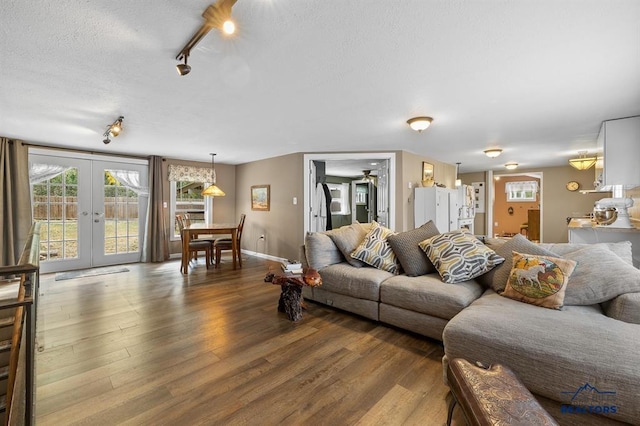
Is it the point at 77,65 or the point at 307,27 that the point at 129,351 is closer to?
the point at 77,65

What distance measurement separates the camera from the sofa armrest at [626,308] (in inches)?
62.2

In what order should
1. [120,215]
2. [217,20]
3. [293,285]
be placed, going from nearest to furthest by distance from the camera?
[217,20]
[293,285]
[120,215]

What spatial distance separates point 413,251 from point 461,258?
1.47 ft

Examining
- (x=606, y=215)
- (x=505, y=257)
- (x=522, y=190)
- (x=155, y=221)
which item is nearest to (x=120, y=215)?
(x=155, y=221)

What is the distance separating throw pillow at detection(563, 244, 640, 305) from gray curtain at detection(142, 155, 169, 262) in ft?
20.6

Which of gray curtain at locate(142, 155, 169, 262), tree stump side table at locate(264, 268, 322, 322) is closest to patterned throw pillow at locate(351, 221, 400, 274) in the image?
tree stump side table at locate(264, 268, 322, 322)

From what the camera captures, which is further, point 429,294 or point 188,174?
point 188,174

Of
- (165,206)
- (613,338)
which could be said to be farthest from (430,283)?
(165,206)

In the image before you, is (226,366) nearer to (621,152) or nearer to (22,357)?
(22,357)

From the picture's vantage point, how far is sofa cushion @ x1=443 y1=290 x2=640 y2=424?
120cm

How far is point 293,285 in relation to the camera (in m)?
2.74

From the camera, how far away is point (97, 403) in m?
1.59

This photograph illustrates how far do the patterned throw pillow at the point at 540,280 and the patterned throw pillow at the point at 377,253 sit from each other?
3.38ft

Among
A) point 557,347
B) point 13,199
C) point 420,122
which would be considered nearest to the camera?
point 557,347
